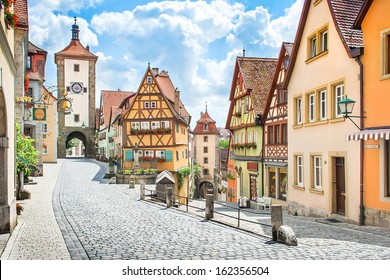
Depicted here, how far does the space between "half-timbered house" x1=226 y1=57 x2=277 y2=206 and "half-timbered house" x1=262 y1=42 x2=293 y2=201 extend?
2.37 ft

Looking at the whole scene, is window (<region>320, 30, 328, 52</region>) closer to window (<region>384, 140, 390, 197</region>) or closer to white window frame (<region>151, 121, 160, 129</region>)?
window (<region>384, 140, 390, 197</region>)

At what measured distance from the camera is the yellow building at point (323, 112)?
37.9 ft

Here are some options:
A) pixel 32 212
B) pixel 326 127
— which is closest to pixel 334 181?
pixel 326 127

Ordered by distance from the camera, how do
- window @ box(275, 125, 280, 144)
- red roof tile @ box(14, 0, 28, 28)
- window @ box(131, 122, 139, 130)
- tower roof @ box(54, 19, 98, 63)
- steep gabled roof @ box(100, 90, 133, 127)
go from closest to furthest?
red roof tile @ box(14, 0, 28, 28), window @ box(275, 125, 280, 144), window @ box(131, 122, 139, 130), tower roof @ box(54, 19, 98, 63), steep gabled roof @ box(100, 90, 133, 127)

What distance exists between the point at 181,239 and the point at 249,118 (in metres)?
14.2

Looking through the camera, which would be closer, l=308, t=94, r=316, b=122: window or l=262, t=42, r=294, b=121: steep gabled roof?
l=308, t=94, r=316, b=122: window

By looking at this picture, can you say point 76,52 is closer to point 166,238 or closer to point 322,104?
point 322,104

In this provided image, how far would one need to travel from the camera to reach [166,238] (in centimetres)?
836

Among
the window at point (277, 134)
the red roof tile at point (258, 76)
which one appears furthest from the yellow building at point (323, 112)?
the red roof tile at point (258, 76)

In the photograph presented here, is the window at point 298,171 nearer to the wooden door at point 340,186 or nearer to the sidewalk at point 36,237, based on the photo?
the wooden door at point 340,186

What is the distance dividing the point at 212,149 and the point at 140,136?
24.1 meters

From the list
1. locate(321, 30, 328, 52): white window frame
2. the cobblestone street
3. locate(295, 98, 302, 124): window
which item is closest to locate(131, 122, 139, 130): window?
the cobblestone street

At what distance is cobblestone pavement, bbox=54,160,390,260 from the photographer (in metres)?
6.62

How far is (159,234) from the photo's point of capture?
29.3 ft
